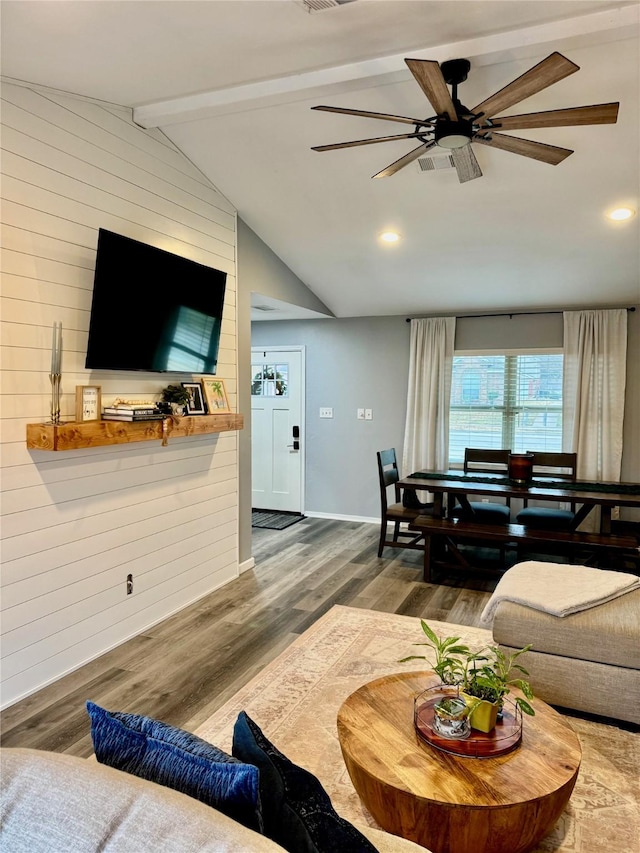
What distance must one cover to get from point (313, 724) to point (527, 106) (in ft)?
10.5

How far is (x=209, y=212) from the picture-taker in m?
4.09

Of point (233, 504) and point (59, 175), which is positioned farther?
point (233, 504)

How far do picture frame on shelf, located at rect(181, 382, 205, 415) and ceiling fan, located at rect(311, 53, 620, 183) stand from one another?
6.05ft

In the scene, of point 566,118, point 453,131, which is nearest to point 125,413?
point 453,131

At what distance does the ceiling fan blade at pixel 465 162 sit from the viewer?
267 centimetres

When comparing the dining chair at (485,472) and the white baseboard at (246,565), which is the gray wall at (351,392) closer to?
the dining chair at (485,472)

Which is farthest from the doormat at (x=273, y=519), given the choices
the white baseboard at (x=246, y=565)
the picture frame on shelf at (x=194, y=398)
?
the picture frame on shelf at (x=194, y=398)

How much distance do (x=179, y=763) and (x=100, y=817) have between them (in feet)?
0.64

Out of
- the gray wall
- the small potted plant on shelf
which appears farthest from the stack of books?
the gray wall

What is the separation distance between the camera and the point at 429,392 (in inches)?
235

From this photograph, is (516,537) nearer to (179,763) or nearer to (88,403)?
(88,403)

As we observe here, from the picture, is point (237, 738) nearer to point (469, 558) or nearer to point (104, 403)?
point (104, 403)

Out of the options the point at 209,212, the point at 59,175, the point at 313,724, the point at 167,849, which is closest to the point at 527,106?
the point at 209,212

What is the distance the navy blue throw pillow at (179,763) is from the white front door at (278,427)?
5.60 m
